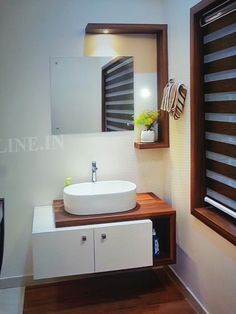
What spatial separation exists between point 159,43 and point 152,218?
141 cm

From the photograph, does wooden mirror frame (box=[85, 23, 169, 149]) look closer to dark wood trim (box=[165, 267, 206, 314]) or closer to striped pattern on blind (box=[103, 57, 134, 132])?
striped pattern on blind (box=[103, 57, 134, 132])

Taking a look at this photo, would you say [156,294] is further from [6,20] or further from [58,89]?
[6,20]

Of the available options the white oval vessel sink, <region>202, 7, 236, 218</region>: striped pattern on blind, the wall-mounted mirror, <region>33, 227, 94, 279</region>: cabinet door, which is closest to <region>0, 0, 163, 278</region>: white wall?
the wall-mounted mirror

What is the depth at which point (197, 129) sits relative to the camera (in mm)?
2438

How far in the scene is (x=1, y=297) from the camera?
9.26 ft

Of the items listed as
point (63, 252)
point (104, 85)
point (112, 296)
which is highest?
point (104, 85)

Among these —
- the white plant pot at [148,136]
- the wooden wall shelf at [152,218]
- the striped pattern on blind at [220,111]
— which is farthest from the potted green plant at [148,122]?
the striped pattern on blind at [220,111]

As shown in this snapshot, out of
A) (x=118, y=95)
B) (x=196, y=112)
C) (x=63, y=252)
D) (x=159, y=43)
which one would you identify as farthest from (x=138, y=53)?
(x=63, y=252)

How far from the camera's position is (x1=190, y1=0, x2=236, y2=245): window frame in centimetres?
229

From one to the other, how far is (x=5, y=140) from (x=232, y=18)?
71.8 inches

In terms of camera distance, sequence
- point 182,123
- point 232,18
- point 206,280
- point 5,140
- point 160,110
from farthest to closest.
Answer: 1. point 160,110
2. point 5,140
3. point 182,123
4. point 206,280
5. point 232,18

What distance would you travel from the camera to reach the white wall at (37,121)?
9.09ft

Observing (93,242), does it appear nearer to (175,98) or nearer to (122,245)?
(122,245)

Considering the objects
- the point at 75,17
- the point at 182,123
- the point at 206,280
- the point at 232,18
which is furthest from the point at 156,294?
the point at 75,17
